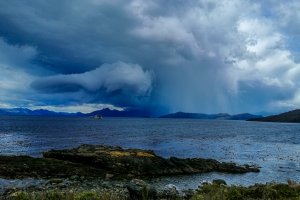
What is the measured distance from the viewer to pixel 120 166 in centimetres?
4847

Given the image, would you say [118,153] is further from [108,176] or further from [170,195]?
[170,195]

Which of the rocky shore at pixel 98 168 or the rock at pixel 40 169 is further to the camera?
the rock at pixel 40 169

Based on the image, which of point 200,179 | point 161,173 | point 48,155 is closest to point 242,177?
point 200,179

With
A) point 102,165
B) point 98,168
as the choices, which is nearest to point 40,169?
point 98,168

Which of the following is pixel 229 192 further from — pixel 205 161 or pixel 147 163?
pixel 205 161

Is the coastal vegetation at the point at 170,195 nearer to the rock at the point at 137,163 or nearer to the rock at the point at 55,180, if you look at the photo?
the rock at the point at 55,180

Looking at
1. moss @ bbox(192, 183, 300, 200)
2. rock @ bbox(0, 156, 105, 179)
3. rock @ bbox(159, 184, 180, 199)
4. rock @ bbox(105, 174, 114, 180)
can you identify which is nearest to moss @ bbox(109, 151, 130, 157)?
rock @ bbox(0, 156, 105, 179)

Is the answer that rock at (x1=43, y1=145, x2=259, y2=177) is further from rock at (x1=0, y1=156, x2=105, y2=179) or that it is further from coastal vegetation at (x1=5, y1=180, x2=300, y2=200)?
coastal vegetation at (x1=5, y1=180, x2=300, y2=200)

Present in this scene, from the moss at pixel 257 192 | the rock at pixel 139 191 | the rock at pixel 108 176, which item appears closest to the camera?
the moss at pixel 257 192

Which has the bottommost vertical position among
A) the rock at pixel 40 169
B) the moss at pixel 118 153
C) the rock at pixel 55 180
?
the rock at pixel 55 180

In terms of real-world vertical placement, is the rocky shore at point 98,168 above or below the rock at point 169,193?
below

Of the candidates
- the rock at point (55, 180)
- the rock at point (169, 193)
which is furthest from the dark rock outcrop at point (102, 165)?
the rock at point (169, 193)

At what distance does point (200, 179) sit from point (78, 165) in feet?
52.1

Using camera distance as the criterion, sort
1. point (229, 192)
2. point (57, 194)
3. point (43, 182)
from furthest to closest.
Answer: point (43, 182), point (229, 192), point (57, 194)
